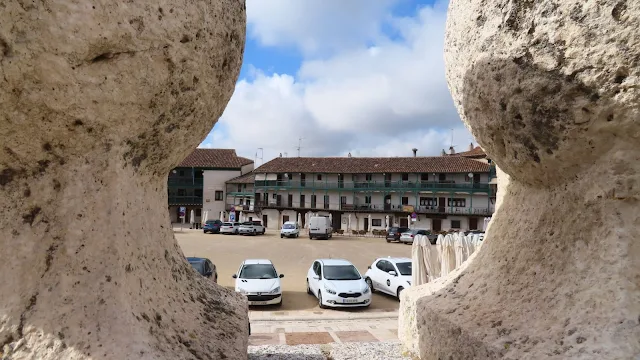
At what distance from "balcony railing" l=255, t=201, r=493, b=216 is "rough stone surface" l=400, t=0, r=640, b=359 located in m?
38.1

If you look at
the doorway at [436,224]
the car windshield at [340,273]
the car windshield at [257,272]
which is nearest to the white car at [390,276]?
the car windshield at [340,273]

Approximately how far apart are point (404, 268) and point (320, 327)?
4.73 meters

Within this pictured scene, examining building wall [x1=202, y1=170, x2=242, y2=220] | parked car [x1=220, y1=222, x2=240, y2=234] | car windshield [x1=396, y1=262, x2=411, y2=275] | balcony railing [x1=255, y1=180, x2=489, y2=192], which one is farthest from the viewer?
building wall [x1=202, y1=170, x2=242, y2=220]

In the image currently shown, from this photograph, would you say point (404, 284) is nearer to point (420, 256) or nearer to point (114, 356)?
point (420, 256)

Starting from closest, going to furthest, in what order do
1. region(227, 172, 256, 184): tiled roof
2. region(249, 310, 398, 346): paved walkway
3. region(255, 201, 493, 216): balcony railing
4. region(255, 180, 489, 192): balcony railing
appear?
1. region(249, 310, 398, 346): paved walkway
2. region(255, 201, 493, 216): balcony railing
3. region(255, 180, 489, 192): balcony railing
4. region(227, 172, 256, 184): tiled roof

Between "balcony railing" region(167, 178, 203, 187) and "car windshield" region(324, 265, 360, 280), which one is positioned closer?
"car windshield" region(324, 265, 360, 280)

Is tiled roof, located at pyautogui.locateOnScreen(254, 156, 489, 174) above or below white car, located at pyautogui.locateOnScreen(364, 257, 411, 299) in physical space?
above

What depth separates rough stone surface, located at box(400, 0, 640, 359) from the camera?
306cm

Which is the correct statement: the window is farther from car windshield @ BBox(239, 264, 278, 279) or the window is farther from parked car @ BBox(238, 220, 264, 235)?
car windshield @ BBox(239, 264, 278, 279)

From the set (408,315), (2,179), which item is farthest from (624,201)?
(2,179)

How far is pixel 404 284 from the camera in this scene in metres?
12.6

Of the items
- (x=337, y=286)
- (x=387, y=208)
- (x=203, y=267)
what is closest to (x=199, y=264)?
(x=203, y=267)

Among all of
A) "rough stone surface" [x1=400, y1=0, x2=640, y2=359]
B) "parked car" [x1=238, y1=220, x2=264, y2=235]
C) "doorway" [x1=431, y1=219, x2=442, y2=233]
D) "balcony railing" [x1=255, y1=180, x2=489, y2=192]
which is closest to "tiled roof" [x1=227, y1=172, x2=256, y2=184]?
"balcony railing" [x1=255, y1=180, x2=489, y2=192]

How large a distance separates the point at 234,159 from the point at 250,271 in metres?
40.9
